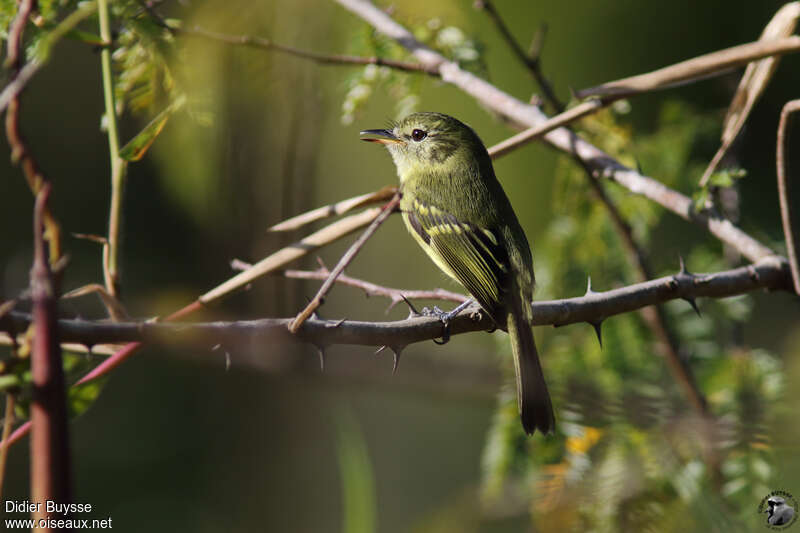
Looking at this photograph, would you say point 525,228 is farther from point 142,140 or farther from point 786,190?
point 142,140

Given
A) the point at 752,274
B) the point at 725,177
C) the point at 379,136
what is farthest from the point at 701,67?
the point at 379,136

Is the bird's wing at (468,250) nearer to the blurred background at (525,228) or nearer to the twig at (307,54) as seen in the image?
the blurred background at (525,228)

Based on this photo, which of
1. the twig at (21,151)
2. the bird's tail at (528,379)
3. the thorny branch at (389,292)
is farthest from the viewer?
the bird's tail at (528,379)

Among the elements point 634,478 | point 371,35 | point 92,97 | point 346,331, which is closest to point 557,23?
point 371,35

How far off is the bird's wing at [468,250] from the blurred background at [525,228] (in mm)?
305

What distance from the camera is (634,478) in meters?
2.27

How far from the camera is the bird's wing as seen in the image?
210 cm

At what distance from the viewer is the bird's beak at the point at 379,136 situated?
2.87 meters

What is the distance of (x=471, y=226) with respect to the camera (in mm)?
2355

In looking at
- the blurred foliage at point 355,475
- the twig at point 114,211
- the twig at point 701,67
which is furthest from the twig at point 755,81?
the twig at point 114,211

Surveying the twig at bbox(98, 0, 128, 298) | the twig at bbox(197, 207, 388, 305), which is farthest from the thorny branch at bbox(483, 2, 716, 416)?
the twig at bbox(98, 0, 128, 298)

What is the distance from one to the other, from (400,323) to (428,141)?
1.68 meters

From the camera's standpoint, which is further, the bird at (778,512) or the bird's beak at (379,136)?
the bird's beak at (379,136)

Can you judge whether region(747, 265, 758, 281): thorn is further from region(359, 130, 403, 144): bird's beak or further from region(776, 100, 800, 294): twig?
region(359, 130, 403, 144): bird's beak
